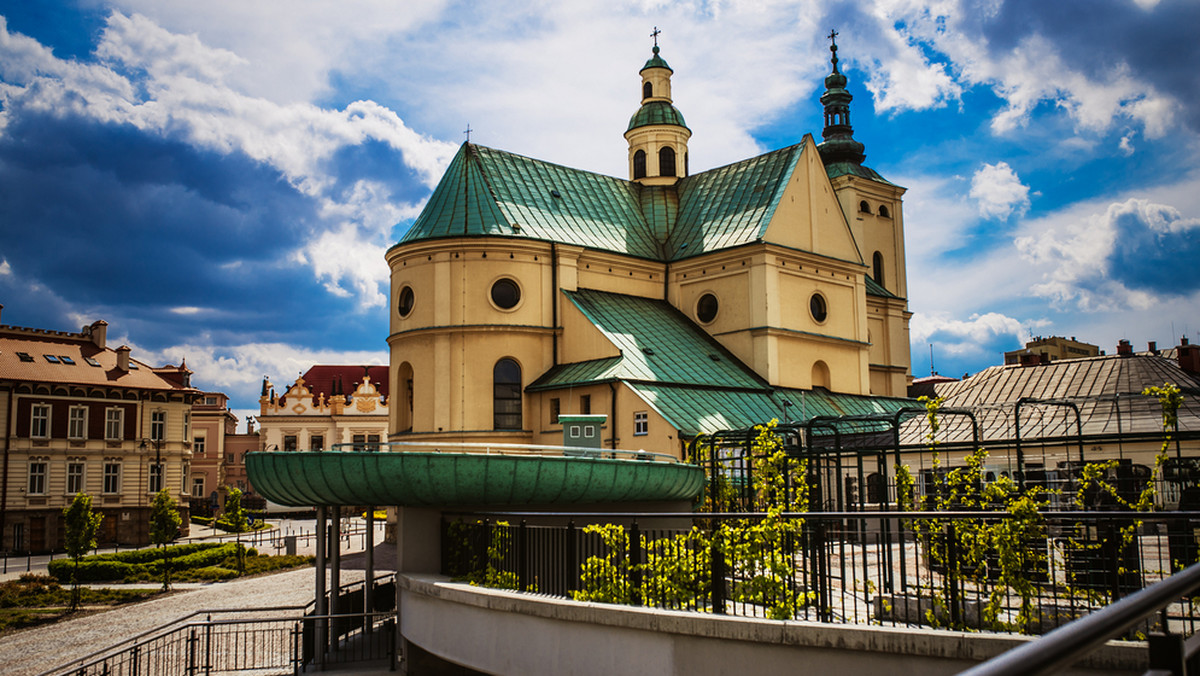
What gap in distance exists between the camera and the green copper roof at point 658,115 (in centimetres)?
5097

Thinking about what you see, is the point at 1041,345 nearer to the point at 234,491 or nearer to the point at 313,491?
the point at 234,491

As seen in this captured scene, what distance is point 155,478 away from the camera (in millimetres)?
52812

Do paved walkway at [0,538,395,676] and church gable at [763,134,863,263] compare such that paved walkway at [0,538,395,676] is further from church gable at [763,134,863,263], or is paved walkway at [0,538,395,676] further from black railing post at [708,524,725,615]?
church gable at [763,134,863,263]

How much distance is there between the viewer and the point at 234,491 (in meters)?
48.6

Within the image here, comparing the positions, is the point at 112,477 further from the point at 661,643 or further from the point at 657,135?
the point at 661,643

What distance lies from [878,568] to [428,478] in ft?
30.2

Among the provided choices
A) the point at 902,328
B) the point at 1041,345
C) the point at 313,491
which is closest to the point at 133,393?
the point at 313,491

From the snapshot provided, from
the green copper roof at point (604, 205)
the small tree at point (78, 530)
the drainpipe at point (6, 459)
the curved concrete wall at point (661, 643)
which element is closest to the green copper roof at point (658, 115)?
the green copper roof at point (604, 205)

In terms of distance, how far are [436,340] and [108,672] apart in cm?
2060

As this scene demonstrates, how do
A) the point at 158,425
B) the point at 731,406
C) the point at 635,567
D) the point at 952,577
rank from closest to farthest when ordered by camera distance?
the point at 952,577
the point at 635,567
the point at 731,406
the point at 158,425

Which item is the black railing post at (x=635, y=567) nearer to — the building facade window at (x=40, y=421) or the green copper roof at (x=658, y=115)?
the green copper roof at (x=658, y=115)

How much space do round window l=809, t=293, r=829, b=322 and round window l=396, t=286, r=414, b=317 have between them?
1839cm

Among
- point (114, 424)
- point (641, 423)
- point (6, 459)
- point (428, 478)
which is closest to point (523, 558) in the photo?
point (428, 478)

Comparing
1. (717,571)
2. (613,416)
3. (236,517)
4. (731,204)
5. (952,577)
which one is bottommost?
(236,517)
